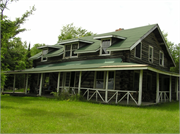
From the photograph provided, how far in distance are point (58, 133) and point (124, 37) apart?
13.6 meters

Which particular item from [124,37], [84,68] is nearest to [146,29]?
[124,37]

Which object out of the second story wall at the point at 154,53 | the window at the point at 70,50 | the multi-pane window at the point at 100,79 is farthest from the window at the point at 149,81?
the window at the point at 70,50

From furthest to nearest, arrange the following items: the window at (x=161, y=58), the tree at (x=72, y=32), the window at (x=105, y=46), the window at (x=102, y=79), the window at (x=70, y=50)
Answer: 1. the tree at (x=72, y=32)
2. the window at (x=161, y=58)
3. the window at (x=70, y=50)
4. the window at (x=105, y=46)
5. the window at (x=102, y=79)

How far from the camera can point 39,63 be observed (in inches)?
1004

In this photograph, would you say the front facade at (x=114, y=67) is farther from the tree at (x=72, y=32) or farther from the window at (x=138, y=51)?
the tree at (x=72, y=32)

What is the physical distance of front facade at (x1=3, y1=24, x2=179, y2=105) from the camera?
15.0 m

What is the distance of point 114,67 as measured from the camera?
12.6m

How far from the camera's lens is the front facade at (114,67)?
49.2 ft

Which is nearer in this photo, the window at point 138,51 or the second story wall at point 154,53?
the window at point 138,51

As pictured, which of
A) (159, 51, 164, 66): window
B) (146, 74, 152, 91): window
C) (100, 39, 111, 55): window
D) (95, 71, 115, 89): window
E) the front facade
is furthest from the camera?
(159, 51, 164, 66): window

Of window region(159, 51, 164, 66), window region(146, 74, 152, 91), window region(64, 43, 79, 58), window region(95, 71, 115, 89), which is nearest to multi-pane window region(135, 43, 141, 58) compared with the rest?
window region(146, 74, 152, 91)

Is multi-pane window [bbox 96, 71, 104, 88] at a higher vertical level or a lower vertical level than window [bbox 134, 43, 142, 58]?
lower

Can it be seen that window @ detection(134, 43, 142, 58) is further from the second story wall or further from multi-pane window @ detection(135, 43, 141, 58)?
the second story wall

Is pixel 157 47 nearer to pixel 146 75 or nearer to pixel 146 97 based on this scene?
pixel 146 75
